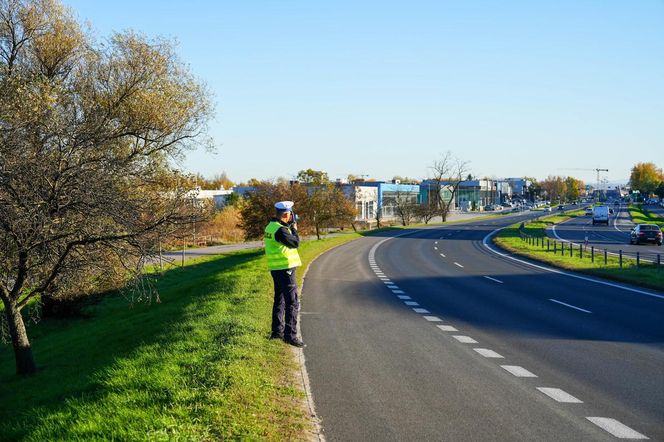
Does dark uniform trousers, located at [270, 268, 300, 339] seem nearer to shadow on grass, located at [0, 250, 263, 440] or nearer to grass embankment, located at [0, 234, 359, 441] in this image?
grass embankment, located at [0, 234, 359, 441]

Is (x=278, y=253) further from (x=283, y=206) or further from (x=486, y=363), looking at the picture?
(x=486, y=363)

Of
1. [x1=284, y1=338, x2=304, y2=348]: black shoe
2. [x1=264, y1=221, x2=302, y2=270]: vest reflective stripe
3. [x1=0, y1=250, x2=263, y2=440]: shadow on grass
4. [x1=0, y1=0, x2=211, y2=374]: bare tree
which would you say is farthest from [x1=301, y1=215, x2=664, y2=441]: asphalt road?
[x1=0, y1=0, x2=211, y2=374]: bare tree

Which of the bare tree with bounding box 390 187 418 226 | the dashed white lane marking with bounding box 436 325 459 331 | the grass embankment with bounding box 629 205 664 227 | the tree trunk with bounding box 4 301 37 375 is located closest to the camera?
the dashed white lane marking with bounding box 436 325 459 331

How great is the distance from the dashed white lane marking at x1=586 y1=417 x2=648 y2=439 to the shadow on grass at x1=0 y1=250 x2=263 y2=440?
4156mm

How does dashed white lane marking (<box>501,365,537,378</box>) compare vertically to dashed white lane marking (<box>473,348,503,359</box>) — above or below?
above

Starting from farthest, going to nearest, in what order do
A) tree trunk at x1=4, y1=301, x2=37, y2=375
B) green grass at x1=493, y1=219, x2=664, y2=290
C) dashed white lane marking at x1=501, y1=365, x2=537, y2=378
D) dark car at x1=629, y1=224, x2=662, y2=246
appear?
dark car at x1=629, y1=224, x2=662, y2=246 < green grass at x1=493, y1=219, x2=664, y2=290 < tree trunk at x1=4, y1=301, x2=37, y2=375 < dashed white lane marking at x1=501, y1=365, x2=537, y2=378

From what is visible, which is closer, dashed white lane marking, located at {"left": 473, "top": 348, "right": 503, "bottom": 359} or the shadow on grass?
the shadow on grass

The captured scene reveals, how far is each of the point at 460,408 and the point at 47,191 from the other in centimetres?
942

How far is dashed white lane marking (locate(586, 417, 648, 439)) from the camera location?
5.95 m

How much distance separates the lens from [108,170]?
1400 cm

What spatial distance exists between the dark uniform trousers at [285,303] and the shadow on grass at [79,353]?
76 centimetres

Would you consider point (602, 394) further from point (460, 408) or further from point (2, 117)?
point (2, 117)

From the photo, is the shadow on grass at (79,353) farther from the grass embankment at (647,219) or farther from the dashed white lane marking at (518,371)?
the grass embankment at (647,219)

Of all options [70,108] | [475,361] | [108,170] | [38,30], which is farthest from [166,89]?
[475,361]
